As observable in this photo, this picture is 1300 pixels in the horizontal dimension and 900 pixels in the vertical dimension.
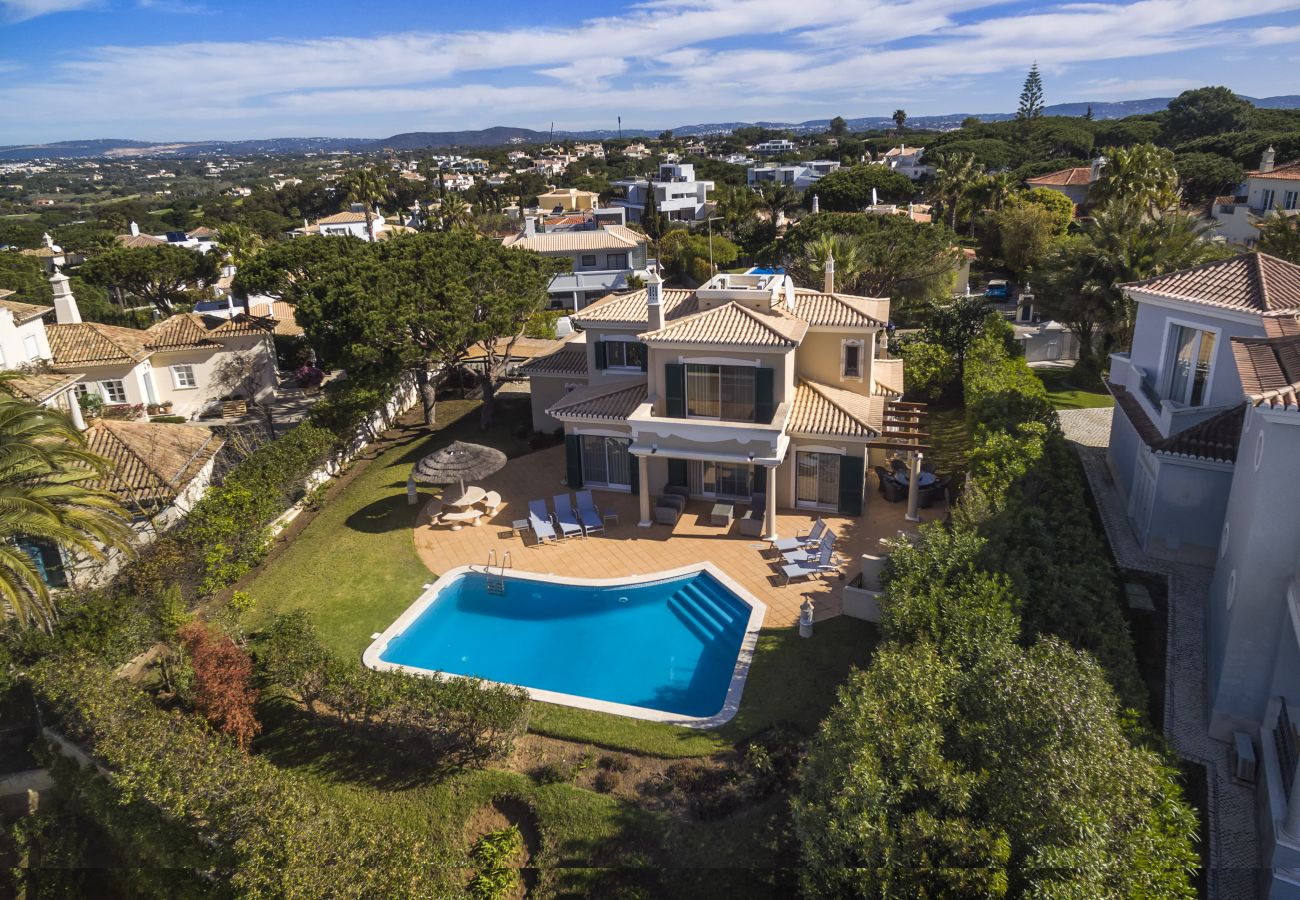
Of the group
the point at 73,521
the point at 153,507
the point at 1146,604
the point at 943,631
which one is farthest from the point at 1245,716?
the point at 153,507

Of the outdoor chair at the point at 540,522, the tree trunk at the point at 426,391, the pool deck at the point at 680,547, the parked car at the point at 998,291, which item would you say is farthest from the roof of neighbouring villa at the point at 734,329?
the parked car at the point at 998,291

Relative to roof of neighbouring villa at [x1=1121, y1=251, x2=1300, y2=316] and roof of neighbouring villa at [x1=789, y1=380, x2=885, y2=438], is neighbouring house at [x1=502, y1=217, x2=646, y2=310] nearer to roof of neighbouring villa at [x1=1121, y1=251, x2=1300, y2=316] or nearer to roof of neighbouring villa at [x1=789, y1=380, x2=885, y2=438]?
roof of neighbouring villa at [x1=789, y1=380, x2=885, y2=438]

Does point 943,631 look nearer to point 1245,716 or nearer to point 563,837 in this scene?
point 1245,716

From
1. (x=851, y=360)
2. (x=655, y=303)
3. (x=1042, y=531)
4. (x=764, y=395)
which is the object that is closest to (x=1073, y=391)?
(x=851, y=360)

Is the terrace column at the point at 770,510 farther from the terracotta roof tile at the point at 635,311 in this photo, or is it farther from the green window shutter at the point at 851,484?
the terracotta roof tile at the point at 635,311

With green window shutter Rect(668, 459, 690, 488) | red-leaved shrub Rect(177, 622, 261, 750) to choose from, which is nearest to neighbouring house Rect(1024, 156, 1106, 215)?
green window shutter Rect(668, 459, 690, 488)

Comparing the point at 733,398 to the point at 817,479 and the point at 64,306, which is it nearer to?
the point at 817,479
